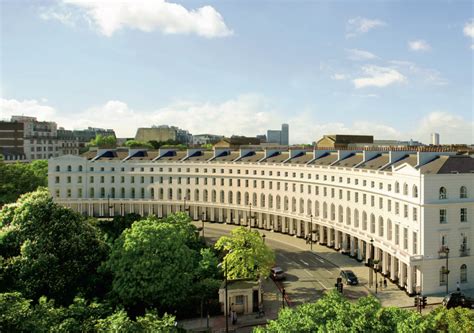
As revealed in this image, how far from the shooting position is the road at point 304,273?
52094 mm

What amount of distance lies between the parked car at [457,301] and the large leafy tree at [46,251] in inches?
1582

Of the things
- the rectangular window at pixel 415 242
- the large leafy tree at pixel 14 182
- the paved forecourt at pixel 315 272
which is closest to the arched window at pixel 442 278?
the paved forecourt at pixel 315 272

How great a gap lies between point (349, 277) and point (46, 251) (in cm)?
3846

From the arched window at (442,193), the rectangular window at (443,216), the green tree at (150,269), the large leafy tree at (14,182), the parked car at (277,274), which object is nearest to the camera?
the green tree at (150,269)

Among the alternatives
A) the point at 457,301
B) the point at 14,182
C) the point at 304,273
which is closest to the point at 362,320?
the point at 457,301

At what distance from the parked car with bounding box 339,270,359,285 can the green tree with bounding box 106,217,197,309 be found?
23.3m

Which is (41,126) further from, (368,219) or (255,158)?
(368,219)

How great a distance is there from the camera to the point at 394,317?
2570cm

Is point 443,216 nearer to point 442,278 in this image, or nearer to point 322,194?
point 442,278

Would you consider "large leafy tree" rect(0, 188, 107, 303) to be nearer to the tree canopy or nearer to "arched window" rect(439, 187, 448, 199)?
the tree canopy

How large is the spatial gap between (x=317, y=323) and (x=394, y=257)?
115ft

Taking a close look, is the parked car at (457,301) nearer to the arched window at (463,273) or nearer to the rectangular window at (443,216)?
the arched window at (463,273)

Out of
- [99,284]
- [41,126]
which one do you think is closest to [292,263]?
[99,284]

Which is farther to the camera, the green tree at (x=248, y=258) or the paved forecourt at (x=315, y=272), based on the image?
the paved forecourt at (x=315, y=272)
